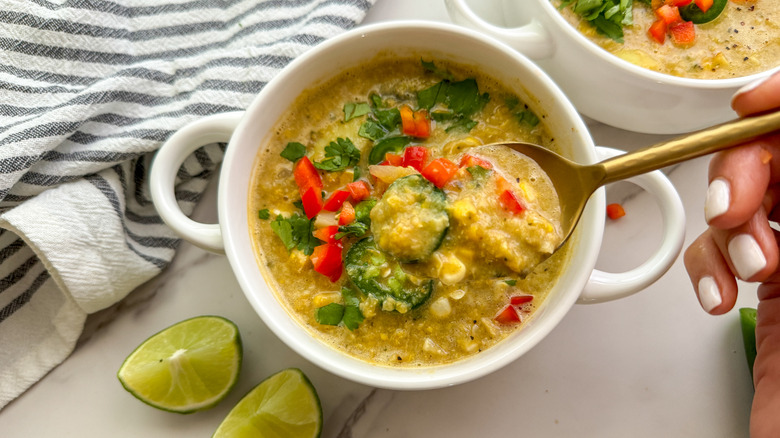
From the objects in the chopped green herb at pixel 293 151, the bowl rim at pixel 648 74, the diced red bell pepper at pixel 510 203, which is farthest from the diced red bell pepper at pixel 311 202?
the bowl rim at pixel 648 74

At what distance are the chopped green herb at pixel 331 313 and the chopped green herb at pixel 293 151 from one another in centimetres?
50

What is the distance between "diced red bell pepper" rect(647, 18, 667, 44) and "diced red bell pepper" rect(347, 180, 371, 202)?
1201mm

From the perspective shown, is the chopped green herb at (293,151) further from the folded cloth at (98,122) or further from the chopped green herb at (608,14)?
the chopped green herb at (608,14)

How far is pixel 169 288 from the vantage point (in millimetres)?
2545

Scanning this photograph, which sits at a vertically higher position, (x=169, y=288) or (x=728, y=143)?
(x=728, y=143)

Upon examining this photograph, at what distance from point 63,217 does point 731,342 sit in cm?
255

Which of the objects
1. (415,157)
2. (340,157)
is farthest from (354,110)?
(415,157)

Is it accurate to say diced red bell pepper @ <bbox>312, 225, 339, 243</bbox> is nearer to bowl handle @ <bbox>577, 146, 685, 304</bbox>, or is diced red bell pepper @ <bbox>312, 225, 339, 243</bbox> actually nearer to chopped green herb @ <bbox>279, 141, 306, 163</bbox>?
chopped green herb @ <bbox>279, 141, 306, 163</bbox>

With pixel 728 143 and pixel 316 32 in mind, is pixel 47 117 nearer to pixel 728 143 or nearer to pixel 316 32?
pixel 316 32

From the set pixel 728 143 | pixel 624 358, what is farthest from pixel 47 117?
pixel 624 358

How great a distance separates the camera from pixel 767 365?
2119 millimetres

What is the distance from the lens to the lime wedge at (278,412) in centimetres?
231

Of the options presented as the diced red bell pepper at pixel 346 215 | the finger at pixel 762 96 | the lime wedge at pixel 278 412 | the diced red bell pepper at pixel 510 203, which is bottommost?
the lime wedge at pixel 278 412

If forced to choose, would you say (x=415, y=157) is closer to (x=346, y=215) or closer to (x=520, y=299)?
(x=346, y=215)
